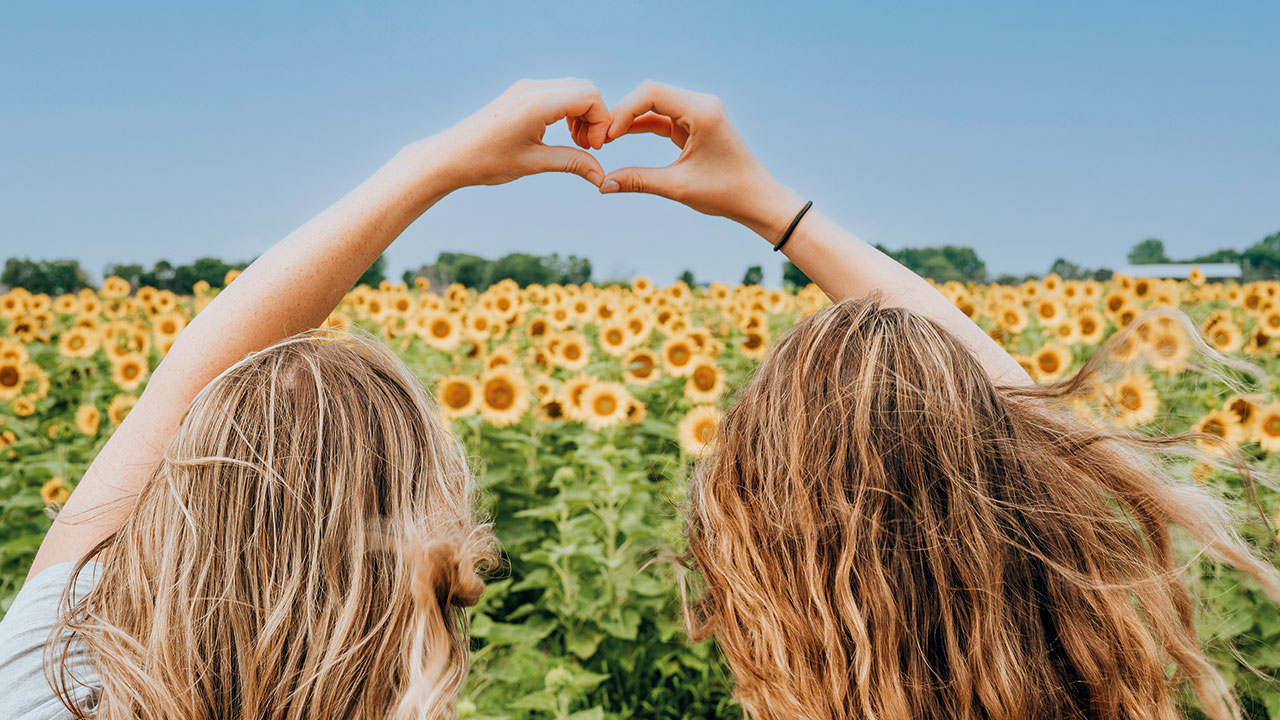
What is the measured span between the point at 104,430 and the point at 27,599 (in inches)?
220

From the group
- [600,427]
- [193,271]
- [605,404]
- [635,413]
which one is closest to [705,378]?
[635,413]

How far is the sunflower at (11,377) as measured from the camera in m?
5.64

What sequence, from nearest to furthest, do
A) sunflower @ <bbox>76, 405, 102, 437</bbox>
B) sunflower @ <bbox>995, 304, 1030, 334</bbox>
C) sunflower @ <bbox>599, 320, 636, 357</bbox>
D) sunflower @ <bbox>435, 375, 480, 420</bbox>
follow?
sunflower @ <bbox>435, 375, 480, 420</bbox>, sunflower @ <bbox>76, 405, 102, 437</bbox>, sunflower @ <bbox>599, 320, 636, 357</bbox>, sunflower @ <bbox>995, 304, 1030, 334</bbox>

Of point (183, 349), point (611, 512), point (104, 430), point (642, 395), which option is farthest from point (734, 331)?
point (183, 349)

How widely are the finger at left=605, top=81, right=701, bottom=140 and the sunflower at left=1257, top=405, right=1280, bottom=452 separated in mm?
4025

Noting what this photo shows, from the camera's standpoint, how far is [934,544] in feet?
3.57

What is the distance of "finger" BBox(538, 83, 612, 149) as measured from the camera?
1506 mm

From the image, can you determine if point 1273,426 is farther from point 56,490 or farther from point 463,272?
point 463,272

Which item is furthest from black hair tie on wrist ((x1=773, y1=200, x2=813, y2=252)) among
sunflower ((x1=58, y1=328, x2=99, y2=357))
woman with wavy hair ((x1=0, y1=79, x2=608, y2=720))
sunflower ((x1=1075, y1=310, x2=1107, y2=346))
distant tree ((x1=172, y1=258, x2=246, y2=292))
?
distant tree ((x1=172, y1=258, x2=246, y2=292))

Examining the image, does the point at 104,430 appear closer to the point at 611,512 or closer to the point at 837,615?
the point at 611,512

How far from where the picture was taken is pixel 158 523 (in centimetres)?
114

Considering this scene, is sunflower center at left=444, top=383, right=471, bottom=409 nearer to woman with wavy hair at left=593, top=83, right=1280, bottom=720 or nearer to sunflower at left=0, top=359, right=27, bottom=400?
woman with wavy hair at left=593, top=83, right=1280, bottom=720

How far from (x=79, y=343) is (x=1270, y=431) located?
358 inches

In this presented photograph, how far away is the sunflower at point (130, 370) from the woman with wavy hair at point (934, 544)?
633 centimetres
